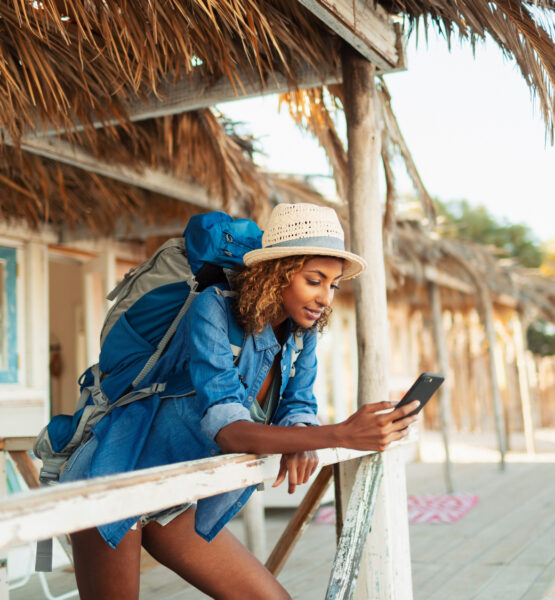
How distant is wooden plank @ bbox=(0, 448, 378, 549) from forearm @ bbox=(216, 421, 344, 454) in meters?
0.04

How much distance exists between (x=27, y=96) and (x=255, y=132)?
75.7 inches

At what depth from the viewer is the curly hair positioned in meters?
1.85

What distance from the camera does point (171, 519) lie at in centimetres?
191

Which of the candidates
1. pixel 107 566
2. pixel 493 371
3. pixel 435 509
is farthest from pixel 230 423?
pixel 493 371

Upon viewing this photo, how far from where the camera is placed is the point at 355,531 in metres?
2.15

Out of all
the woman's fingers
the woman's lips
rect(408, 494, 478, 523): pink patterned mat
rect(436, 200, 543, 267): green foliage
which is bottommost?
rect(408, 494, 478, 523): pink patterned mat

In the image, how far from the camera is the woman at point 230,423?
1688mm

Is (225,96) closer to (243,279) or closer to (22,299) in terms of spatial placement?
(243,279)

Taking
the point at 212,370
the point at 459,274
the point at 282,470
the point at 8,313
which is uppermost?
the point at 459,274

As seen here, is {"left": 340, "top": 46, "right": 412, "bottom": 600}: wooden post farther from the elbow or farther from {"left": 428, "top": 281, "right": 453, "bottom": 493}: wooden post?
{"left": 428, "top": 281, "right": 453, "bottom": 493}: wooden post

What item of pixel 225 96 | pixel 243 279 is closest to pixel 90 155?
pixel 225 96

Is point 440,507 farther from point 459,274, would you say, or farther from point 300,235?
point 300,235

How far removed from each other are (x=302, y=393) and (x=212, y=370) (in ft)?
1.40

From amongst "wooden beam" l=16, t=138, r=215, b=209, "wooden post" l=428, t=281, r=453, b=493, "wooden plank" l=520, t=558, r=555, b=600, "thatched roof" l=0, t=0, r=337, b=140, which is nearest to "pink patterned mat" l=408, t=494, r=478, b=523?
"wooden post" l=428, t=281, r=453, b=493
